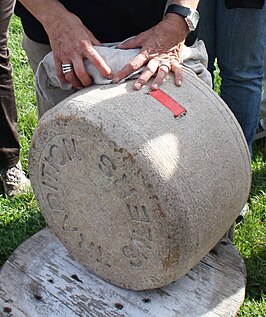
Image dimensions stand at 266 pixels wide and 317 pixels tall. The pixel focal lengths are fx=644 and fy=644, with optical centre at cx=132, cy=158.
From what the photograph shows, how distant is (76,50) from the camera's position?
204 cm

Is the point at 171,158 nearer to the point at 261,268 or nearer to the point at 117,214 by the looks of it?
the point at 117,214

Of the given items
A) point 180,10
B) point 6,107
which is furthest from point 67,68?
point 6,107

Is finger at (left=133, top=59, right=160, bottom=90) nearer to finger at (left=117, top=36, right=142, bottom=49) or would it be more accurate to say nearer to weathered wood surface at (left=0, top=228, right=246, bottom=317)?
finger at (left=117, top=36, right=142, bottom=49)

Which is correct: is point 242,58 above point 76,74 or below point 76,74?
below

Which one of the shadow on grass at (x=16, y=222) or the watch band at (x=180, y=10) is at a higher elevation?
the watch band at (x=180, y=10)

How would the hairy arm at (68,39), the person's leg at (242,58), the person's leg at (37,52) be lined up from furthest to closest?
the person's leg at (242,58)
the person's leg at (37,52)
the hairy arm at (68,39)

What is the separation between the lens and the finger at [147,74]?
6.48 ft

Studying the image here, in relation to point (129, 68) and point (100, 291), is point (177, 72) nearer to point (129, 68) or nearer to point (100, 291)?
point (129, 68)

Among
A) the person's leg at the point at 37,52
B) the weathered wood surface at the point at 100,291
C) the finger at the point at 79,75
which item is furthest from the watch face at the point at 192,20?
the weathered wood surface at the point at 100,291

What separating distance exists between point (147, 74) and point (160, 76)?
42 millimetres

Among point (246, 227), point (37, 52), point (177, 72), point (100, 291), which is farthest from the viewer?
point (246, 227)

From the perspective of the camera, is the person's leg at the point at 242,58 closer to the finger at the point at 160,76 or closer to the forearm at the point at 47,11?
the finger at the point at 160,76

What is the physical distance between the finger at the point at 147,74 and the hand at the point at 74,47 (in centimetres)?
10

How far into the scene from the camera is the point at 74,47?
80.4 inches
